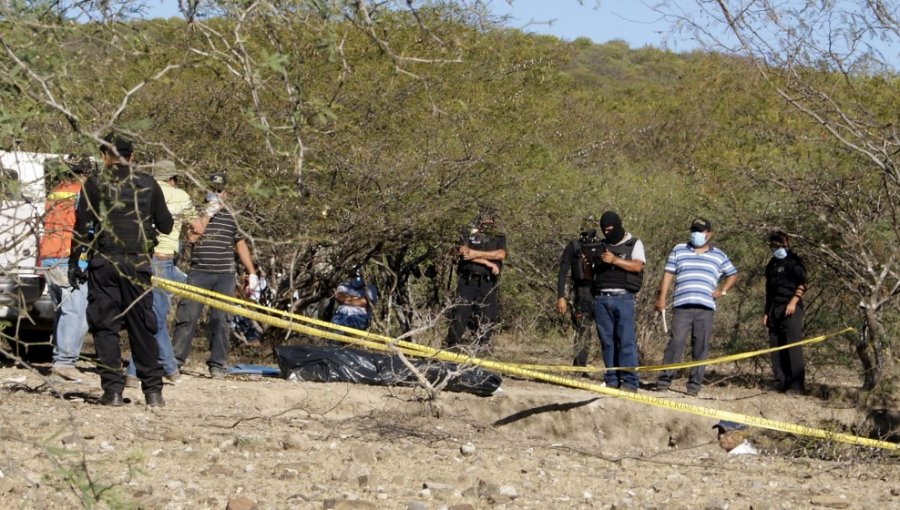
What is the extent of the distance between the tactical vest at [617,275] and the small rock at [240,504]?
17.8ft

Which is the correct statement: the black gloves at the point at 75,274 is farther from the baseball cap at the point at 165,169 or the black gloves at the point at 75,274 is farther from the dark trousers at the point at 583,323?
the dark trousers at the point at 583,323

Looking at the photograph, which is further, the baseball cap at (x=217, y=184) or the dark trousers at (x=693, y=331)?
Answer: the dark trousers at (x=693, y=331)

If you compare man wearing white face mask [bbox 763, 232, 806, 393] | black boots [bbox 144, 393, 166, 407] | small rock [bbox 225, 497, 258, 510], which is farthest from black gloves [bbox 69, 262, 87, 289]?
man wearing white face mask [bbox 763, 232, 806, 393]

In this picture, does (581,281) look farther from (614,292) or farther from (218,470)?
(218,470)

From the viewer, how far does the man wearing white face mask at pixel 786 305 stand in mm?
11633

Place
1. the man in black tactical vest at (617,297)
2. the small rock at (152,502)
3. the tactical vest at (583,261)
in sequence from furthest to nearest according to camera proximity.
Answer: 1. the tactical vest at (583,261)
2. the man in black tactical vest at (617,297)
3. the small rock at (152,502)

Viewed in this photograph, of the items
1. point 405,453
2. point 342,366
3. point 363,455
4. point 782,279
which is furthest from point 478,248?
point 363,455

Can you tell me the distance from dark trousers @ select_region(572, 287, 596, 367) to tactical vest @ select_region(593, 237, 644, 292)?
5.45 ft

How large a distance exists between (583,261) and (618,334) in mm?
1366

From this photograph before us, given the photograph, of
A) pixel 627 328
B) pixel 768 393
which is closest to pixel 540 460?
pixel 627 328

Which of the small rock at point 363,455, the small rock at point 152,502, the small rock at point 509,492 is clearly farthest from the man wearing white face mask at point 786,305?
the small rock at point 152,502

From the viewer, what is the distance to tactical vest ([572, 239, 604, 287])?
1155 cm

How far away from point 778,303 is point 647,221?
8.96ft

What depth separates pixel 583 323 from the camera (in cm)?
1280
